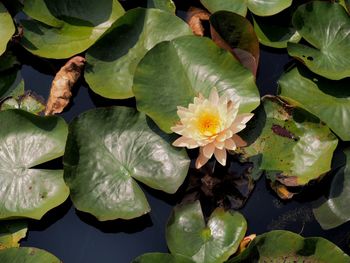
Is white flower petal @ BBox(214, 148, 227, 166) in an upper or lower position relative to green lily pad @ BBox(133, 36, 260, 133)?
lower

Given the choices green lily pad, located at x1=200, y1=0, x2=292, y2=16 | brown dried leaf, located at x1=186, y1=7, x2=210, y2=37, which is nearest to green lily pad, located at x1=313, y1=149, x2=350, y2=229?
green lily pad, located at x1=200, y1=0, x2=292, y2=16

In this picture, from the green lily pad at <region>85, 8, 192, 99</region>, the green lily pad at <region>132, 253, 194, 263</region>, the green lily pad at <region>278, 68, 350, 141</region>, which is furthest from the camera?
the green lily pad at <region>85, 8, 192, 99</region>

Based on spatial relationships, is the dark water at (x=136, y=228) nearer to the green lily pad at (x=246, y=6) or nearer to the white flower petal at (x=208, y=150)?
the white flower petal at (x=208, y=150)

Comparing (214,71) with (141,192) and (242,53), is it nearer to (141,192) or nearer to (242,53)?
(242,53)

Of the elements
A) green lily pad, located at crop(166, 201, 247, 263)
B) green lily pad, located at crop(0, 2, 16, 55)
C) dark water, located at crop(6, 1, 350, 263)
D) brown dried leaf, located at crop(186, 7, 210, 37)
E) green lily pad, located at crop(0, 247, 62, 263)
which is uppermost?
green lily pad, located at crop(0, 2, 16, 55)

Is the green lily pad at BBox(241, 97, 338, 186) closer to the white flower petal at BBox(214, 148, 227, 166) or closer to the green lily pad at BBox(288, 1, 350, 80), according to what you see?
the white flower petal at BBox(214, 148, 227, 166)

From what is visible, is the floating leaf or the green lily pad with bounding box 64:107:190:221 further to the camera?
the floating leaf

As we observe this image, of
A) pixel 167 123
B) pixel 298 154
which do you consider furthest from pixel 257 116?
pixel 167 123
